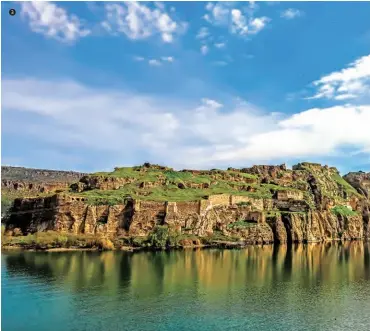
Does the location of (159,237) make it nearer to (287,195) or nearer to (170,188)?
(170,188)

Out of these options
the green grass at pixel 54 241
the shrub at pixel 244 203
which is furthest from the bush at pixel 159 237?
A: the shrub at pixel 244 203


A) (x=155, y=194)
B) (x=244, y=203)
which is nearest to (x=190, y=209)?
(x=155, y=194)

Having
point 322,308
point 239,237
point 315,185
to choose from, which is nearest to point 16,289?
point 322,308

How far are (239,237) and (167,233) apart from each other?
20519mm

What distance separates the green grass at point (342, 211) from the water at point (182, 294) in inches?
2903

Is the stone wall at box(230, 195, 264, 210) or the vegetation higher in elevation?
the stone wall at box(230, 195, 264, 210)

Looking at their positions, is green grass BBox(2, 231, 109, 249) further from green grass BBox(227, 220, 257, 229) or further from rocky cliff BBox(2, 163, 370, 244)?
green grass BBox(227, 220, 257, 229)

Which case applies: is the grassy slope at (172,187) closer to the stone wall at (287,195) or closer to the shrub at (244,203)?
the stone wall at (287,195)

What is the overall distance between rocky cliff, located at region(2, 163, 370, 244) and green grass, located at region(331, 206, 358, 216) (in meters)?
0.34

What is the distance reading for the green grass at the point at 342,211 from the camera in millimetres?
147650

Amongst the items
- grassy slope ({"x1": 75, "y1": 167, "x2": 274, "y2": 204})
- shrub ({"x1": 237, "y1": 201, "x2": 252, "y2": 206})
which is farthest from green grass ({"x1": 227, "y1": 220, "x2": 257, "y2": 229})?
grassy slope ({"x1": 75, "y1": 167, "x2": 274, "y2": 204})

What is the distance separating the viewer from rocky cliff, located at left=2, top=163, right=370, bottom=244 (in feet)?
341

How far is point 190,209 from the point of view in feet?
357

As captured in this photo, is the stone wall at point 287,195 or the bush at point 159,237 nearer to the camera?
the bush at point 159,237
